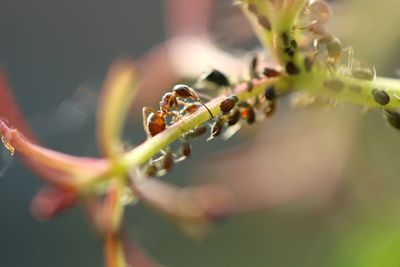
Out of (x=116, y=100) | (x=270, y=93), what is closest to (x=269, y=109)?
(x=270, y=93)

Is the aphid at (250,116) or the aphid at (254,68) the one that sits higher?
the aphid at (254,68)

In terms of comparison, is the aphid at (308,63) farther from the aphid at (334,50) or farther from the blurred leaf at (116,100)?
the blurred leaf at (116,100)

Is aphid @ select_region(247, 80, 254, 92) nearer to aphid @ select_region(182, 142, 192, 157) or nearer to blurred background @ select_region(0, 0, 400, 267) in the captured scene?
aphid @ select_region(182, 142, 192, 157)

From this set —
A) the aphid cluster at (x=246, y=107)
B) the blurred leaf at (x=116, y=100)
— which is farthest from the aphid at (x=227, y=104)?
the blurred leaf at (x=116, y=100)

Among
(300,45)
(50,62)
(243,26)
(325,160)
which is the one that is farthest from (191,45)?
(50,62)

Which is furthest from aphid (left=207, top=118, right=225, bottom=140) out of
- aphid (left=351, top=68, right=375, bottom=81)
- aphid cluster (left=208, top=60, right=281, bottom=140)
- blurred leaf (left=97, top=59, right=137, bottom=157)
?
blurred leaf (left=97, top=59, right=137, bottom=157)

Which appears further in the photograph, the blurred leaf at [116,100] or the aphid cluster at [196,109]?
the blurred leaf at [116,100]

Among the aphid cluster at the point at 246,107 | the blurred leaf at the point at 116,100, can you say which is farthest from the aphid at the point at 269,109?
the blurred leaf at the point at 116,100

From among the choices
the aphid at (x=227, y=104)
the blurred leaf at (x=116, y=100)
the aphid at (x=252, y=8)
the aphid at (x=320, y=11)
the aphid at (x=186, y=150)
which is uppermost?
the blurred leaf at (x=116, y=100)
